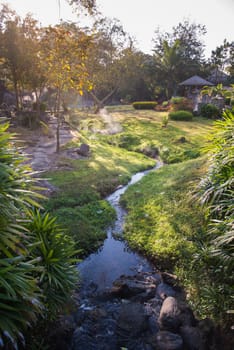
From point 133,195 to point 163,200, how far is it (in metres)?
1.30

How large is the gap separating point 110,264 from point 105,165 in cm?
553

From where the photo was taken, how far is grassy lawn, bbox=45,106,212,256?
6.14 meters

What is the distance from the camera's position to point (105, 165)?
33.9 feet

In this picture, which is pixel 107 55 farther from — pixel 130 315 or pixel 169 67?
pixel 130 315

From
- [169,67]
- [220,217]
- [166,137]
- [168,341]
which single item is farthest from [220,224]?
[169,67]

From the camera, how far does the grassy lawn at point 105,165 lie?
614cm

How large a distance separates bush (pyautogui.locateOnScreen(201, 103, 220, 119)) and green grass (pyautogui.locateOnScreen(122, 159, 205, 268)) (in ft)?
43.6

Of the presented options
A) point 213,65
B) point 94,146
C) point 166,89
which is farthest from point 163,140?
point 213,65

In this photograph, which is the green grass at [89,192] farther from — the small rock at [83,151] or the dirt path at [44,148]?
the dirt path at [44,148]

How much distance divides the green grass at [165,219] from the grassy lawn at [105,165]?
0.08 metres

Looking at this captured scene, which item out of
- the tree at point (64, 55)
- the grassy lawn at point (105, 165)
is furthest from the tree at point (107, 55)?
→ the tree at point (64, 55)

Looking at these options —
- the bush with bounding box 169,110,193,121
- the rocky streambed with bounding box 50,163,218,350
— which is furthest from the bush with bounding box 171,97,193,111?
the rocky streambed with bounding box 50,163,218,350

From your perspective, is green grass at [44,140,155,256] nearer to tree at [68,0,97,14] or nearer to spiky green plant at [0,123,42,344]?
spiky green plant at [0,123,42,344]

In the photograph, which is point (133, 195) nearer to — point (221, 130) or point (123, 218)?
point (123, 218)
